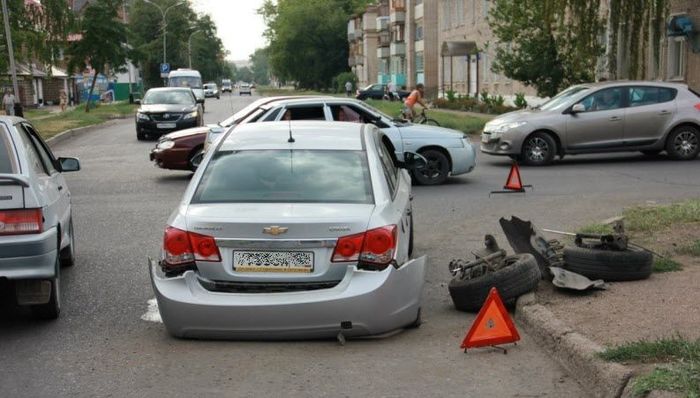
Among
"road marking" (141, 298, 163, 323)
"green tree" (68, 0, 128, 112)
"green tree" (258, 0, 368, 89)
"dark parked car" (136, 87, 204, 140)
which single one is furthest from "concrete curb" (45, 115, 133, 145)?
"green tree" (258, 0, 368, 89)

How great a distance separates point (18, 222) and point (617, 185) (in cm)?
1129

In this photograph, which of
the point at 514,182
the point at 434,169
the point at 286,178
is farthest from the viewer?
the point at 434,169

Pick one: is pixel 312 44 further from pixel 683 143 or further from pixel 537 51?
pixel 683 143

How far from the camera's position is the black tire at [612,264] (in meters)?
7.45

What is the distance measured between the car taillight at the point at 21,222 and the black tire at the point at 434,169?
31.7 ft

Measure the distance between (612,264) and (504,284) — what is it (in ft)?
3.58

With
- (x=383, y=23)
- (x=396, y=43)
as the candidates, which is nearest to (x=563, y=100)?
(x=396, y=43)

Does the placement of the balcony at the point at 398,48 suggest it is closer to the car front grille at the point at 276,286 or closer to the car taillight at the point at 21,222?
the car taillight at the point at 21,222

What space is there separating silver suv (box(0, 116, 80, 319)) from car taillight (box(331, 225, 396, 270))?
2.20 m

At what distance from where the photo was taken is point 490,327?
20.0 ft

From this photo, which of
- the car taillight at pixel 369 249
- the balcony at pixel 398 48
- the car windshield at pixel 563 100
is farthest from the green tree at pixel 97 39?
the car taillight at pixel 369 249

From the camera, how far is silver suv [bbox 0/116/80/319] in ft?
21.1

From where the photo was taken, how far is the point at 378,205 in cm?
643

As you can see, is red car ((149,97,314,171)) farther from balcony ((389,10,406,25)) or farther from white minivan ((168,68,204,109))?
balcony ((389,10,406,25))
